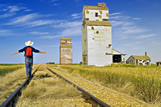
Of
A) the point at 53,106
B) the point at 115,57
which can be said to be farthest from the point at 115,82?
the point at 115,57

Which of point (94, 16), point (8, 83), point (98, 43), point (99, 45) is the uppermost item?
point (94, 16)

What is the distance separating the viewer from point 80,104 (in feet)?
14.5

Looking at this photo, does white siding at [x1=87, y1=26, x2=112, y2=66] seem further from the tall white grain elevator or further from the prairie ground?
the prairie ground

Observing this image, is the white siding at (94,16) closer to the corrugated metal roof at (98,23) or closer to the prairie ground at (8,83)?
the corrugated metal roof at (98,23)

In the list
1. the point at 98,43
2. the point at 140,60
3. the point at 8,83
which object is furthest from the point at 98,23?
the point at 140,60

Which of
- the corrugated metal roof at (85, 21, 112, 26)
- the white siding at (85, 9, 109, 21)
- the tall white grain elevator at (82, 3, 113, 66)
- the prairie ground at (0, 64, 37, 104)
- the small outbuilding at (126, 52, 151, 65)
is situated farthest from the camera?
the small outbuilding at (126, 52, 151, 65)

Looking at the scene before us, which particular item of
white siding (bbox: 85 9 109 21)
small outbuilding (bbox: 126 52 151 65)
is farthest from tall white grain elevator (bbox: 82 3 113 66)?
small outbuilding (bbox: 126 52 151 65)

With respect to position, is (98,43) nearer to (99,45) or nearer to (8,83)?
(99,45)

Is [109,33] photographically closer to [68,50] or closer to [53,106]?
[68,50]

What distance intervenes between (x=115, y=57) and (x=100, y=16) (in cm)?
1172

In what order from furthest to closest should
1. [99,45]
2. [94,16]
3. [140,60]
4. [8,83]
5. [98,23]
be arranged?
[140,60] < [94,16] < [98,23] < [99,45] < [8,83]

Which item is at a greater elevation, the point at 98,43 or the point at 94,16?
the point at 94,16

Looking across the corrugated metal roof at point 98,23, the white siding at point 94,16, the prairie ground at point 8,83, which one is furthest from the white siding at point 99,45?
the prairie ground at point 8,83

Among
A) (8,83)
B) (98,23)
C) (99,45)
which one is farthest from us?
(98,23)
